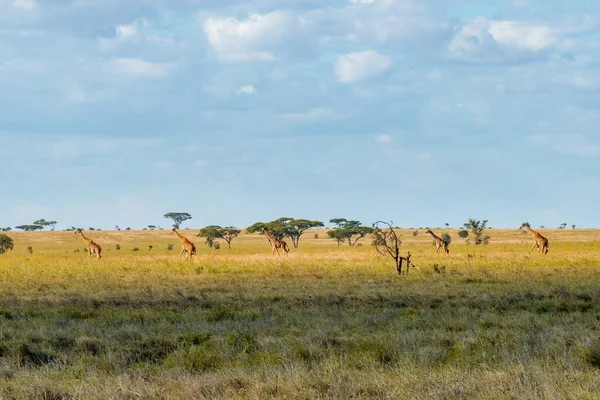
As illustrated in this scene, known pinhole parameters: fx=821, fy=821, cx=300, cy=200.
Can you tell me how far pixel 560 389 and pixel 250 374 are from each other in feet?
10.3

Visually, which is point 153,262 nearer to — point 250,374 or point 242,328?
point 242,328

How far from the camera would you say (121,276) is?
89.1 ft

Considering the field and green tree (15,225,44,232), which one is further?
green tree (15,225,44,232)

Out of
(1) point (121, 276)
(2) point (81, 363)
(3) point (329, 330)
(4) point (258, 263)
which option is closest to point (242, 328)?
(3) point (329, 330)

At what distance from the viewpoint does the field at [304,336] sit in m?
7.77

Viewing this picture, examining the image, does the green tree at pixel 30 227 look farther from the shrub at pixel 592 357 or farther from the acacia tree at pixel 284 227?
the shrub at pixel 592 357

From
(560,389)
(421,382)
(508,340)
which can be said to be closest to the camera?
(560,389)

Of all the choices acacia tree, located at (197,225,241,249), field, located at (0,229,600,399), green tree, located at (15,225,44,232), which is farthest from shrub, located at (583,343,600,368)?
green tree, located at (15,225,44,232)

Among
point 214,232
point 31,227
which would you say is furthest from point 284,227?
point 31,227

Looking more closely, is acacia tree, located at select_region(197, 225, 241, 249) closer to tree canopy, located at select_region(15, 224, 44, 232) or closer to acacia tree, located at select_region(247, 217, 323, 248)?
acacia tree, located at select_region(247, 217, 323, 248)

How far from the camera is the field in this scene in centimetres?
777

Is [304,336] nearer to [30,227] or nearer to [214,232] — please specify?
[214,232]

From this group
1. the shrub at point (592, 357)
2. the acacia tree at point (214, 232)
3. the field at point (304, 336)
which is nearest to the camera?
the field at point (304, 336)

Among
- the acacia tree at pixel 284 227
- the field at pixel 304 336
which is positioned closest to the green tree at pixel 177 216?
the acacia tree at pixel 284 227
